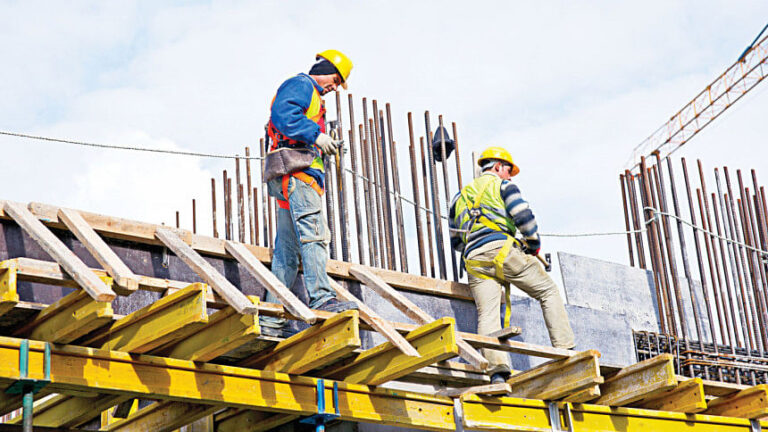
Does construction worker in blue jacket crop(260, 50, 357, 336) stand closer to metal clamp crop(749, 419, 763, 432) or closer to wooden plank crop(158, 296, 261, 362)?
wooden plank crop(158, 296, 261, 362)

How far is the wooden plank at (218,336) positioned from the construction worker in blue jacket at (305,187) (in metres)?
0.86

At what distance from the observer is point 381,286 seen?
8.84 m

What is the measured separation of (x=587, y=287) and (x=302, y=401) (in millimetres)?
4976

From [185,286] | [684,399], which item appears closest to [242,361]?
[185,286]

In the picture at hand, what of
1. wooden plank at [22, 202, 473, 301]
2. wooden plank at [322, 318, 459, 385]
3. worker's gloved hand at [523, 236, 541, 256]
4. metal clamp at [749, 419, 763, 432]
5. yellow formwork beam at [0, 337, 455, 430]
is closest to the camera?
yellow formwork beam at [0, 337, 455, 430]

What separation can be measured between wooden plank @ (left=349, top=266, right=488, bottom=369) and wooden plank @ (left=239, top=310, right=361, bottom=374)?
914 millimetres

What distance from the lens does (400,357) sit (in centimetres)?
743

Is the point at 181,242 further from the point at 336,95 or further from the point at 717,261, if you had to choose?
the point at 717,261

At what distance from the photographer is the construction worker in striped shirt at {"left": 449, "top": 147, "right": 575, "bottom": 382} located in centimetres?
921

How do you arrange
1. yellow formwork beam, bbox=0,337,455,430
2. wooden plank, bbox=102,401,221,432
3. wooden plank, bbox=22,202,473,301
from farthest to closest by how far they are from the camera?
wooden plank, bbox=102,401,221,432 → wooden plank, bbox=22,202,473,301 → yellow formwork beam, bbox=0,337,455,430

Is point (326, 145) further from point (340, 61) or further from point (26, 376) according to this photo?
point (26, 376)

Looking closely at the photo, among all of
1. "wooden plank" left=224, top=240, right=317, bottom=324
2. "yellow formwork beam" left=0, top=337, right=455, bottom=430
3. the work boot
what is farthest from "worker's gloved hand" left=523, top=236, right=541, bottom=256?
"wooden plank" left=224, top=240, right=317, bottom=324

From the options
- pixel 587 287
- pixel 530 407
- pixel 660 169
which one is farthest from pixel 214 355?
pixel 660 169

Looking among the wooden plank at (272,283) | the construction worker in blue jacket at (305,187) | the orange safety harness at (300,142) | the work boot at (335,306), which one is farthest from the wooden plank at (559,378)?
the orange safety harness at (300,142)
